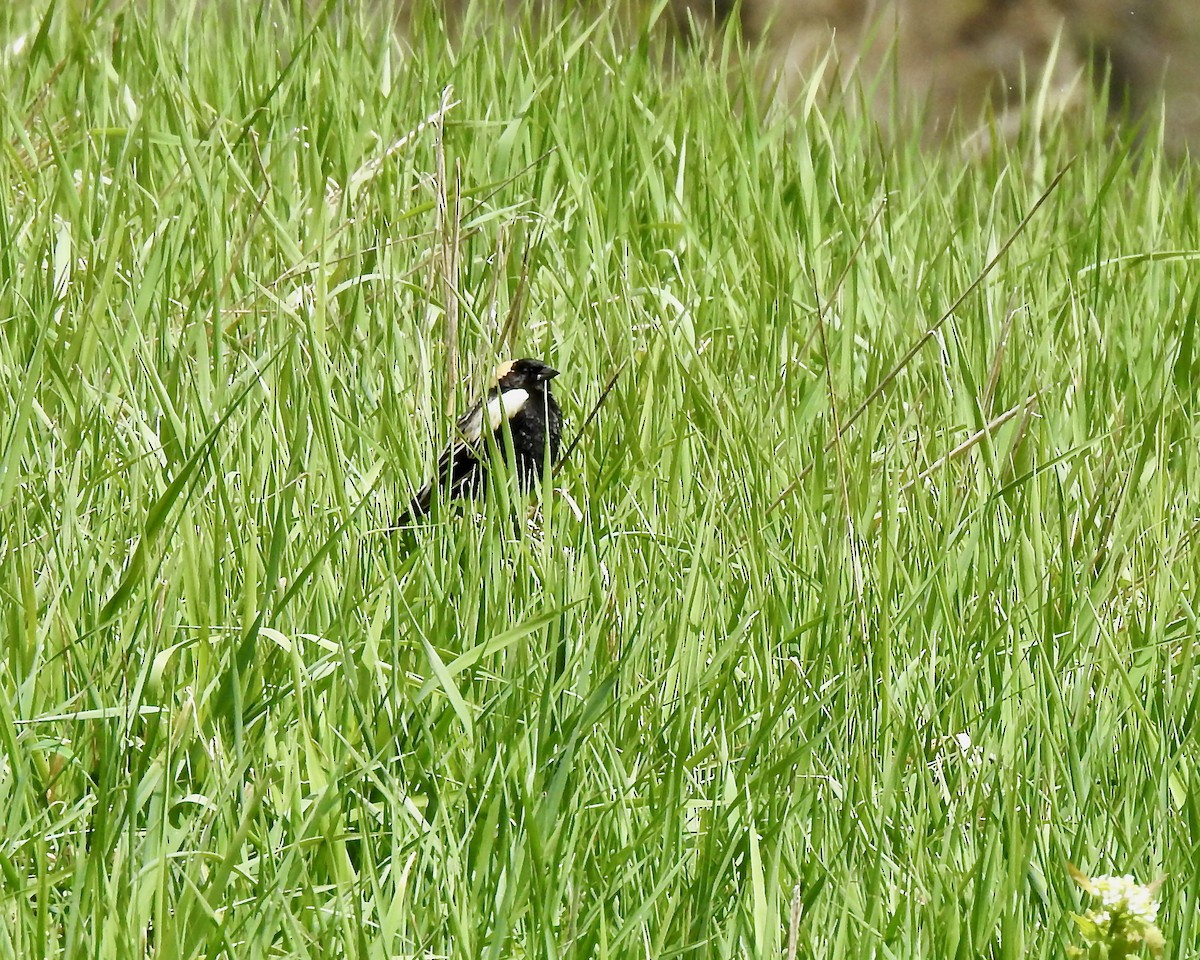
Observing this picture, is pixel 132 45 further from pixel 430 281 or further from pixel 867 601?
Result: pixel 867 601

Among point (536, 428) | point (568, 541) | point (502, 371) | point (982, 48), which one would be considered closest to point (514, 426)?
point (536, 428)

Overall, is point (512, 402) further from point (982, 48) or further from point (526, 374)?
point (982, 48)

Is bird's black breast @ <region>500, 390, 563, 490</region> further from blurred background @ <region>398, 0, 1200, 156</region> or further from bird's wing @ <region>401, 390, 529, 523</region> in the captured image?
blurred background @ <region>398, 0, 1200, 156</region>

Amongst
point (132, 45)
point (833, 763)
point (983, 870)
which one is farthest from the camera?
point (132, 45)

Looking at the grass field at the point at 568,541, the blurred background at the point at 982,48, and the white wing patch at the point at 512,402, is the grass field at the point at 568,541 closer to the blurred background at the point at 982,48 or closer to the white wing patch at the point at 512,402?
the white wing patch at the point at 512,402

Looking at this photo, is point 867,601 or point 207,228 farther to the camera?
point 207,228

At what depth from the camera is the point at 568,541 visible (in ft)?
7.68

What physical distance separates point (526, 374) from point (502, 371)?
18 centimetres

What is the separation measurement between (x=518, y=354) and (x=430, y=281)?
29cm

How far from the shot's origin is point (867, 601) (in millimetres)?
2170

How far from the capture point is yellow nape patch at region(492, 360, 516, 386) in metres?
2.53

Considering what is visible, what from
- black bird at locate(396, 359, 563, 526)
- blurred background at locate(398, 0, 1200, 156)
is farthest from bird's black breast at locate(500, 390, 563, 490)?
blurred background at locate(398, 0, 1200, 156)

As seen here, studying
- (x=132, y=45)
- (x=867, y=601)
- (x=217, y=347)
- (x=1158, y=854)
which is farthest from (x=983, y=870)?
(x=132, y=45)

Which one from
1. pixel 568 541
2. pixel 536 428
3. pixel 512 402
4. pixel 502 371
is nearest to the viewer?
pixel 568 541
